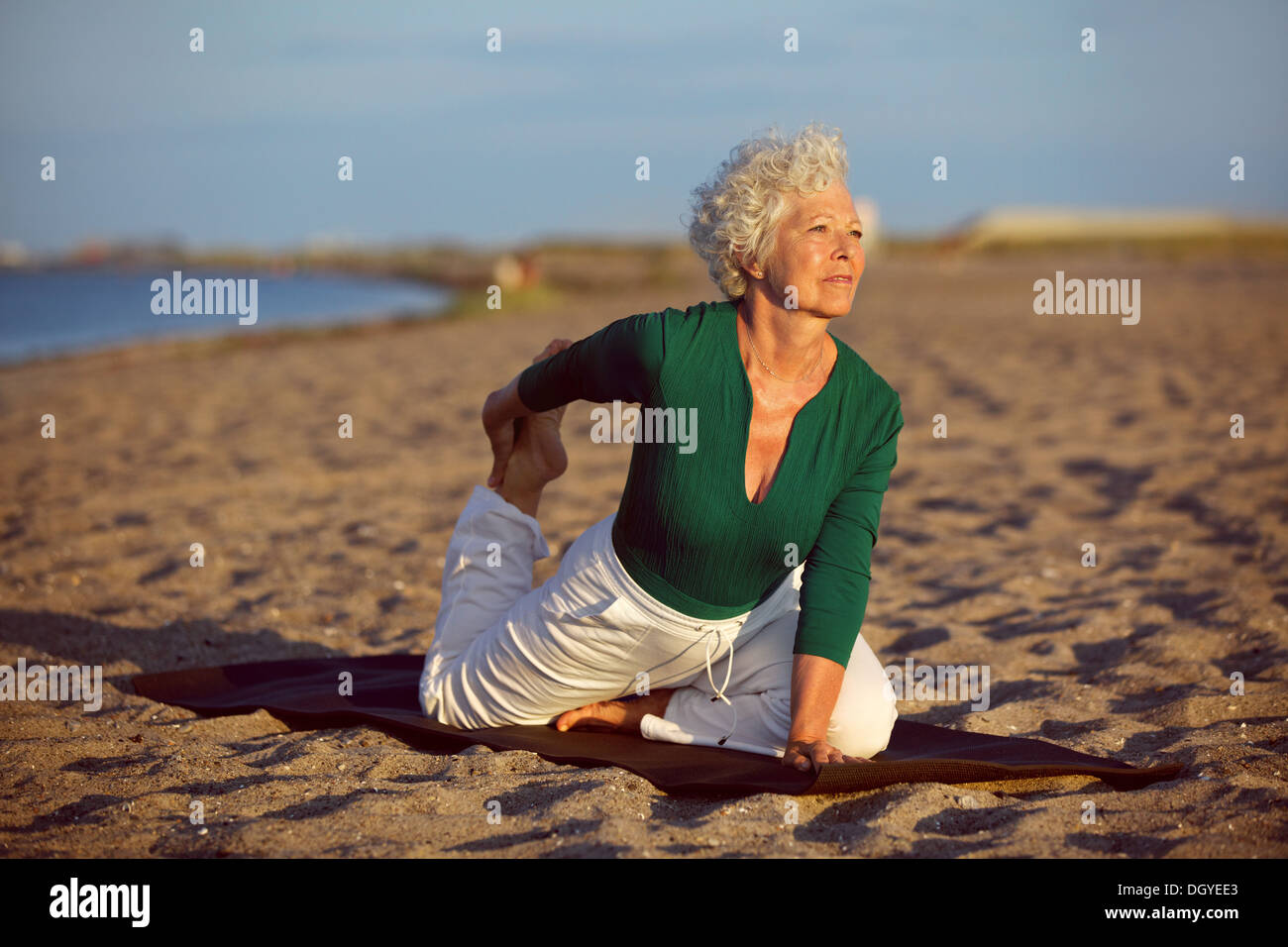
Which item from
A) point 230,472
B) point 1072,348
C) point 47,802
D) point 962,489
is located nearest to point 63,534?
point 230,472

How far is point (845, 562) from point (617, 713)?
2.77 feet

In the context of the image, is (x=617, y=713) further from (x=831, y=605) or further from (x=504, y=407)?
(x=504, y=407)

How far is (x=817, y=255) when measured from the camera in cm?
284

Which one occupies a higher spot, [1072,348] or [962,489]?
[1072,348]

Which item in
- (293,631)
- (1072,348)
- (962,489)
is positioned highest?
(1072,348)

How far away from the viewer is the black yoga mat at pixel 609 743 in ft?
9.25

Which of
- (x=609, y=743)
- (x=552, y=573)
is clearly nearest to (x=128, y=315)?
(x=552, y=573)

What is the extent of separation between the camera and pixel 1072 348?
13.4 meters

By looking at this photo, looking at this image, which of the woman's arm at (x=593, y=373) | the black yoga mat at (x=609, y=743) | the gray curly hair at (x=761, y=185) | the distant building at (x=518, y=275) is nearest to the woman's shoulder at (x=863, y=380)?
the gray curly hair at (x=761, y=185)

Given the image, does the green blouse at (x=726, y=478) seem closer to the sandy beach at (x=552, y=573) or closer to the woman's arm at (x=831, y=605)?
the woman's arm at (x=831, y=605)

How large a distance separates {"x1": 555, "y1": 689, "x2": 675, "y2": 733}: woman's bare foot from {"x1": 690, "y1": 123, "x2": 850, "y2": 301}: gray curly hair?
3.89 feet
